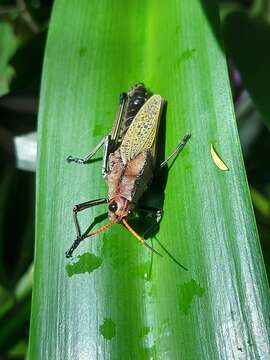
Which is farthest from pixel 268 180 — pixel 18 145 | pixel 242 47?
pixel 18 145

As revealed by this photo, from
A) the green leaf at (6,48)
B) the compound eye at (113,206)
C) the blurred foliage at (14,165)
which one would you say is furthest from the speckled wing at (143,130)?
the green leaf at (6,48)

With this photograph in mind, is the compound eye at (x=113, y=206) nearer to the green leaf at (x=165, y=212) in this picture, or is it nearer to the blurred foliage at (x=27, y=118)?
the green leaf at (x=165, y=212)

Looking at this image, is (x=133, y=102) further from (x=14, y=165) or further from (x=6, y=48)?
(x=6, y=48)

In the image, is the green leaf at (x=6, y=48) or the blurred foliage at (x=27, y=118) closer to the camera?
the blurred foliage at (x=27, y=118)

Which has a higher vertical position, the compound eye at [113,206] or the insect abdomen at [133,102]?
the insect abdomen at [133,102]

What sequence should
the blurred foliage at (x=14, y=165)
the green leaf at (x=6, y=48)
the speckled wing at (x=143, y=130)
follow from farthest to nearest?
1. the green leaf at (x=6, y=48)
2. the blurred foliage at (x=14, y=165)
3. the speckled wing at (x=143, y=130)

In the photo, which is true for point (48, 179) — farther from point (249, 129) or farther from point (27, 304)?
point (249, 129)

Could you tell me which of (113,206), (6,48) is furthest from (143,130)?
(6,48)
